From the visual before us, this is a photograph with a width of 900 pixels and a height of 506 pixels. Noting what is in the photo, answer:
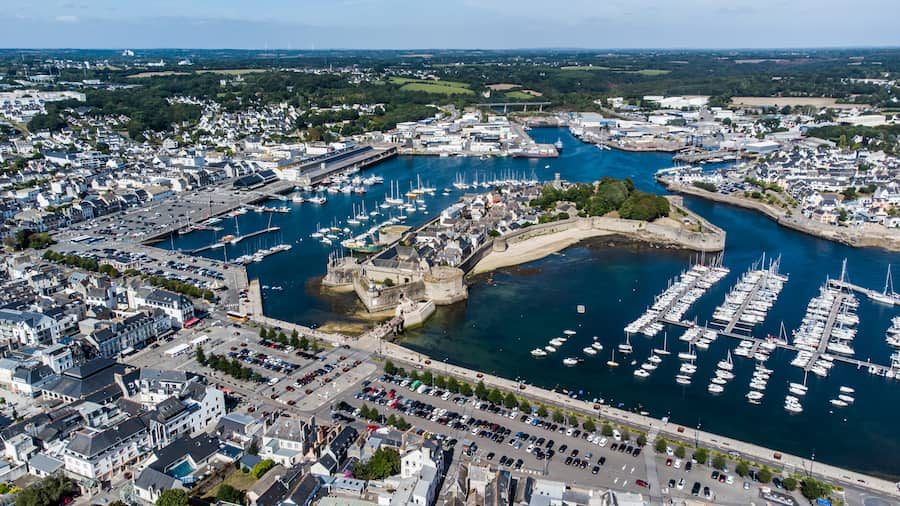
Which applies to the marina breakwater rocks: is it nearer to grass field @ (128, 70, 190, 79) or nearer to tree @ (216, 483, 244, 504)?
tree @ (216, 483, 244, 504)

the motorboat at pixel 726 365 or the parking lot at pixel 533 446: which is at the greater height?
the parking lot at pixel 533 446

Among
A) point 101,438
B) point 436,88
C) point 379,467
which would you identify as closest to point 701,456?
point 379,467

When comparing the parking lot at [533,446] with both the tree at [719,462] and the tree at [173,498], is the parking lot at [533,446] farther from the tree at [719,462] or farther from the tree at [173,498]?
the tree at [173,498]

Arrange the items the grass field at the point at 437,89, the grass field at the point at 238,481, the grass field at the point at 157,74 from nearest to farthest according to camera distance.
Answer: the grass field at the point at 238,481
the grass field at the point at 437,89
the grass field at the point at 157,74

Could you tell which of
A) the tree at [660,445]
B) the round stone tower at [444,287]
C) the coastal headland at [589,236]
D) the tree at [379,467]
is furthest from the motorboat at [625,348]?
the tree at [379,467]

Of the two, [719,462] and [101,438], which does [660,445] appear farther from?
[101,438]

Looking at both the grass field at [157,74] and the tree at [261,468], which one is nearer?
the tree at [261,468]
